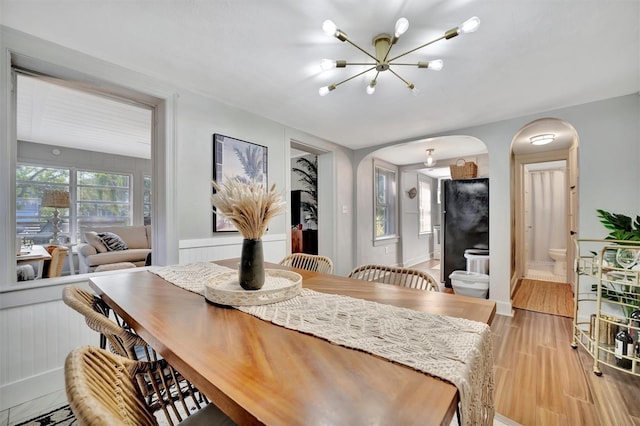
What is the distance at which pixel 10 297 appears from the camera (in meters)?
1.64

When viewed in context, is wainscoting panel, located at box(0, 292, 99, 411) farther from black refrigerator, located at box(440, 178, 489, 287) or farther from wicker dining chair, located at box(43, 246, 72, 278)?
black refrigerator, located at box(440, 178, 489, 287)

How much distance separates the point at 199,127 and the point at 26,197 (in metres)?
4.70

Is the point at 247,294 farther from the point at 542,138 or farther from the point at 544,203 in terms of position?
the point at 544,203

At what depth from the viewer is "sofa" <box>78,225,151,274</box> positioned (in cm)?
415

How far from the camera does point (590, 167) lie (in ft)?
8.70

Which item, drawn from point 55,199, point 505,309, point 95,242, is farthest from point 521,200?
point 55,199

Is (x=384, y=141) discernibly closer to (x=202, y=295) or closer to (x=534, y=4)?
(x=534, y=4)

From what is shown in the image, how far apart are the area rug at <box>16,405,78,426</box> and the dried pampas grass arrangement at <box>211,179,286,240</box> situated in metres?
1.59

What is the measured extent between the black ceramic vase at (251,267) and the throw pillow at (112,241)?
4622mm

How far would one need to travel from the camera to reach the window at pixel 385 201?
506 centimetres

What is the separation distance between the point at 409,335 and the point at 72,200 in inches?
265

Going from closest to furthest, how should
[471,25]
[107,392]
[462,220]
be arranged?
[107,392]
[471,25]
[462,220]

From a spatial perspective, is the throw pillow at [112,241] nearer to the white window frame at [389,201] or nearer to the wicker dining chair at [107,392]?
the white window frame at [389,201]

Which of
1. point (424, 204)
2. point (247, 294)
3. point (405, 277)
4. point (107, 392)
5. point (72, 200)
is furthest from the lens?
point (424, 204)
